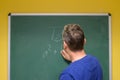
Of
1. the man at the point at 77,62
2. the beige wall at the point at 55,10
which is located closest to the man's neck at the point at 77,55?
the man at the point at 77,62

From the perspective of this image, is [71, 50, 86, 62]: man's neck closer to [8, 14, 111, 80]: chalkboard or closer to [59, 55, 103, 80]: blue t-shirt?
[59, 55, 103, 80]: blue t-shirt

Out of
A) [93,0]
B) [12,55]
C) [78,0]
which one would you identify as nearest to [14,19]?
[12,55]

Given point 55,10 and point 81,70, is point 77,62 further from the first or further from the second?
point 55,10

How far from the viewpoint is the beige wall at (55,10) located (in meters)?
2.68

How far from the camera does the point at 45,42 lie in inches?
104

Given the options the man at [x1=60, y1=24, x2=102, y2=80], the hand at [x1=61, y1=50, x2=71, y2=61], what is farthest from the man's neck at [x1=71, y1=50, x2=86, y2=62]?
the hand at [x1=61, y1=50, x2=71, y2=61]

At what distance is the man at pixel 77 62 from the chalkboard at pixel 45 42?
3.05 feet

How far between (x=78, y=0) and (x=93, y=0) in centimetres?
19

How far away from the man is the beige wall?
3.29 feet

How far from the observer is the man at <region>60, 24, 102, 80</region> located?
1.60 meters

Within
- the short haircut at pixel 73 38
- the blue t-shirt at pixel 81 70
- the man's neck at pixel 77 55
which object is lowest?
the blue t-shirt at pixel 81 70

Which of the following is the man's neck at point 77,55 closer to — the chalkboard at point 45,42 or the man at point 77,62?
the man at point 77,62

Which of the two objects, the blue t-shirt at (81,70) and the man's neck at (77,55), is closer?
the blue t-shirt at (81,70)
